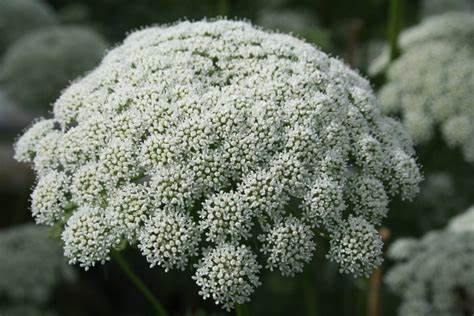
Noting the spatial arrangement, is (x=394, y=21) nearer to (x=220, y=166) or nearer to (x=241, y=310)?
(x=220, y=166)

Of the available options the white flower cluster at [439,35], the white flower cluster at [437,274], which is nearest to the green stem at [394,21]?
the white flower cluster at [439,35]

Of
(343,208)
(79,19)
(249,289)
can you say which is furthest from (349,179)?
(79,19)

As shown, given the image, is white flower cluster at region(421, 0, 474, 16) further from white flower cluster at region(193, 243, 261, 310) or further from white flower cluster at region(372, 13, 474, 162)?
white flower cluster at region(193, 243, 261, 310)

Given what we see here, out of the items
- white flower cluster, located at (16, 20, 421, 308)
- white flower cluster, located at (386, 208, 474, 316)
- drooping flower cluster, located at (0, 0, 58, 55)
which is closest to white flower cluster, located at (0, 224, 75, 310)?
white flower cluster, located at (16, 20, 421, 308)

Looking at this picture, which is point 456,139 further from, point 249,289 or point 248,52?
point 249,289

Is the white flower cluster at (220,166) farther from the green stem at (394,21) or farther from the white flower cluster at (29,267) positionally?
the white flower cluster at (29,267)

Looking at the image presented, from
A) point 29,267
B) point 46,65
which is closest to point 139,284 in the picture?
point 29,267

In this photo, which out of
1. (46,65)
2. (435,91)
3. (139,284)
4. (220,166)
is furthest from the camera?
(46,65)
